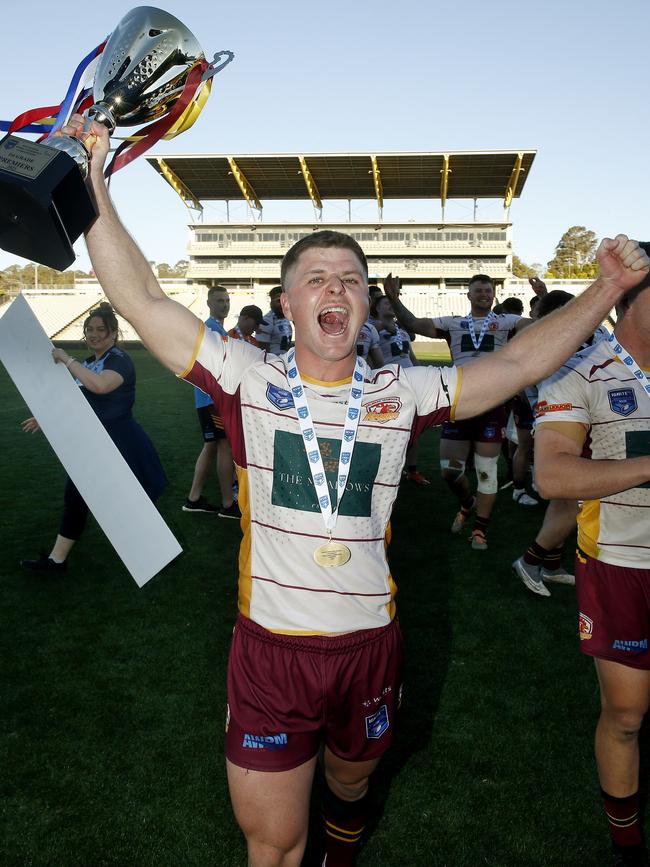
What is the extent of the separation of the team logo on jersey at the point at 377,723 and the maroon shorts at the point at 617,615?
32.5 inches

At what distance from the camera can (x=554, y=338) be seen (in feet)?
6.51

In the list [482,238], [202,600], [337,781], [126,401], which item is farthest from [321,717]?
[482,238]

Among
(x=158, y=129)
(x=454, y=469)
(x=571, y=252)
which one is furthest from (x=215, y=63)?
(x=571, y=252)

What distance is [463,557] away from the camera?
6.13 meters

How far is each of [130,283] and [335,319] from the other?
22.6 inches

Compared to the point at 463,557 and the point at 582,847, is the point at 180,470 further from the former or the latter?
the point at 582,847

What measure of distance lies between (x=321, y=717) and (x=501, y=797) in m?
1.50

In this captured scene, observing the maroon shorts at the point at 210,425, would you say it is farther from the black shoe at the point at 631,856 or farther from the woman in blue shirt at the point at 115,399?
the black shoe at the point at 631,856

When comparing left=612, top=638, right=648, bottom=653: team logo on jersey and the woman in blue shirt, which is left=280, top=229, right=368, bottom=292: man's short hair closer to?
left=612, top=638, right=648, bottom=653: team logo on jersey

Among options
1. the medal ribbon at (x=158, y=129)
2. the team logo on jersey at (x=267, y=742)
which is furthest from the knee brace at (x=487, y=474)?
the medal ribbon at (x=158, y=129)

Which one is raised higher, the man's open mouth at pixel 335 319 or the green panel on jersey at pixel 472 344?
the man's open mouth at pixel 335 319

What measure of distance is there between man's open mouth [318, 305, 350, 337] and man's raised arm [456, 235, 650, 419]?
0.40 m

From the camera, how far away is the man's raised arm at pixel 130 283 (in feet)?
5.99

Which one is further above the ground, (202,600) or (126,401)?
(126,401)
